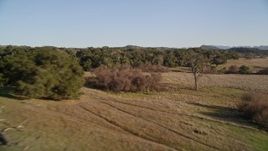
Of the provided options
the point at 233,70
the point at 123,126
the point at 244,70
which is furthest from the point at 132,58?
the point at 123,126

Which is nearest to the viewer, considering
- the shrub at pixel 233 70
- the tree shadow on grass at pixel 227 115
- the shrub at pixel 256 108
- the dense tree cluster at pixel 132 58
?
the shrub at pixel 256 108

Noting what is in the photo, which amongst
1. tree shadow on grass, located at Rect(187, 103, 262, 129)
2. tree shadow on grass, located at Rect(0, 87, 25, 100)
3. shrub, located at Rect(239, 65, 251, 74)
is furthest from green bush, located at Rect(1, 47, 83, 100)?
shrub, located at Rect(239, 65, 251, 74)

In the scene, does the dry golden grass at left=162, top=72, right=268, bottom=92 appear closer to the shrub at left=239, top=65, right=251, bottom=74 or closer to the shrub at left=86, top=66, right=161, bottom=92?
the shrub at left=86, top=66, right=161, bottom=92

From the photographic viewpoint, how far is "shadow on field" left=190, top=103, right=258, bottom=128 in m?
34.1

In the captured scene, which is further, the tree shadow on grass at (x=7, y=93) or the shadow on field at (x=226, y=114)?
the tree shadow on grass at (x=7, y=93)

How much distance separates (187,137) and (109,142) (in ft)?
18.6

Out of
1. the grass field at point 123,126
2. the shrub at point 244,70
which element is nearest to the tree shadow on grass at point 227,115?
the grass field at point 123,126

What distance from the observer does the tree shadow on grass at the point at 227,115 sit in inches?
1337

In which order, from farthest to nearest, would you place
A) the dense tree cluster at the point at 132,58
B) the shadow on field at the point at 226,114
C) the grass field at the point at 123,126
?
the dense tree cluster at the point at 132,58 → the shadow on field at the point at 226,114 → the grass field at the point at 123,126

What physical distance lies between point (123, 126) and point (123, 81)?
82.5ft

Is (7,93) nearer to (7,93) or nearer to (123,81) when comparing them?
(7,93)

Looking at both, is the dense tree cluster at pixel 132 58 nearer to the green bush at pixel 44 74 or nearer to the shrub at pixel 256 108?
the green bush at pixel 44 74

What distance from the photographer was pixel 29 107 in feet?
106

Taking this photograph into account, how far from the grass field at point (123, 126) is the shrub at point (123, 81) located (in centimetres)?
1271
